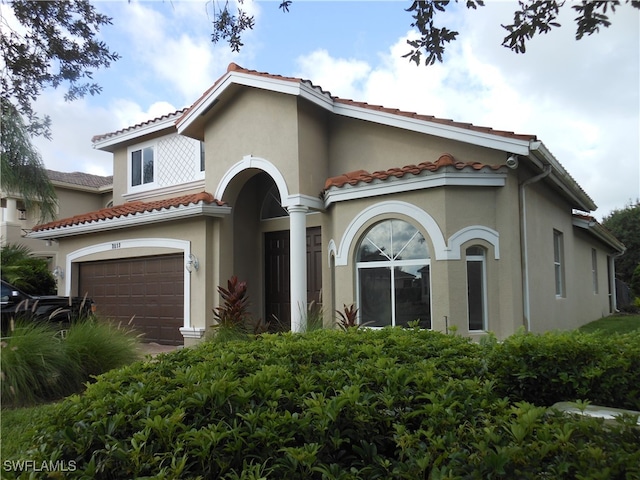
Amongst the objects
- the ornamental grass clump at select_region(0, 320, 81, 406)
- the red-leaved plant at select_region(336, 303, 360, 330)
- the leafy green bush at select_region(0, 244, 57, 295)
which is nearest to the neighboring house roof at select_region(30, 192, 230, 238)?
the leafy green bush at select_region(0, 244, 57, 295)

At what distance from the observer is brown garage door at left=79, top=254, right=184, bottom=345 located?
12.4m

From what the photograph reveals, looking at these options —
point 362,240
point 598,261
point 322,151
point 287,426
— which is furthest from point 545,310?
point 598,261

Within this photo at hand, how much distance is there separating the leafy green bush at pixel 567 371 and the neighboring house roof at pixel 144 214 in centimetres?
848

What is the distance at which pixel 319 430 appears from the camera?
247 centimetres

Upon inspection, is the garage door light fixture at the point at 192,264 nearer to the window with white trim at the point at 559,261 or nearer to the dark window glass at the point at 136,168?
the dark window glass at the point at 136,168

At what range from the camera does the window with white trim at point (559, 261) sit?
1187 centimetres

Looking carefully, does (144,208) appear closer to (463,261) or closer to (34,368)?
(34,368)

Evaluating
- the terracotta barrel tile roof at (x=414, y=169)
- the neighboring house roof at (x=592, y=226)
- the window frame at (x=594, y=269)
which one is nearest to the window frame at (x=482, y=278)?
the terracotta barrel tile roof at (x=414, y=169)

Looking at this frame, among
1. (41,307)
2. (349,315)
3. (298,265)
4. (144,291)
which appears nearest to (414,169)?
(349,315)

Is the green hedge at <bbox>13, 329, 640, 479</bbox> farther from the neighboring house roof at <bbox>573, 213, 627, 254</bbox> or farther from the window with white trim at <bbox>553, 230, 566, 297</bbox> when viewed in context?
the neighboring house roof at <bbox>573, 213, 627, 254</bbox>

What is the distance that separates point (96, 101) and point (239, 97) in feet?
18.9

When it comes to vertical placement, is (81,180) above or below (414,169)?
above

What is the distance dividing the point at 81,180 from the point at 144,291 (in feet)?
48.9

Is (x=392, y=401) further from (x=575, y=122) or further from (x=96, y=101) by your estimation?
(x=575, y=122)
